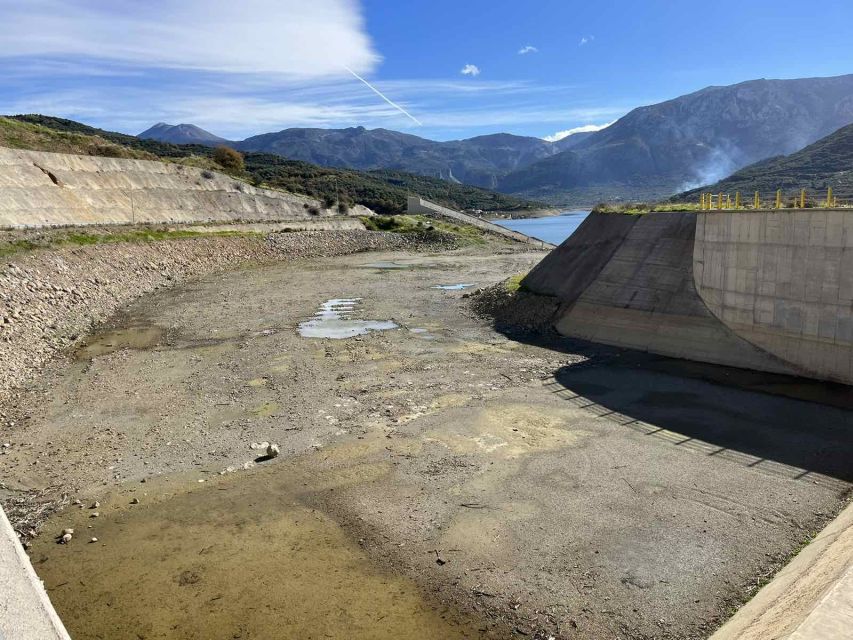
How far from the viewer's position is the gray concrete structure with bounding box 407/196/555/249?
100 meters

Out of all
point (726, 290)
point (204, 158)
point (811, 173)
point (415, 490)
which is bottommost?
point (415, 490)

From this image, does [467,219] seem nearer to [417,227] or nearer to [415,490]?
[417,227]

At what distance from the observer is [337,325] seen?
114ft

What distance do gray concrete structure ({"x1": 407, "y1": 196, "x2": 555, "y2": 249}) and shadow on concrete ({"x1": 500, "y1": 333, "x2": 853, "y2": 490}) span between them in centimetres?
7153

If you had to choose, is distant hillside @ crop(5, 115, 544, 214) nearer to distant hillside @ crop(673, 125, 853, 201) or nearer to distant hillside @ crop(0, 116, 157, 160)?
distant hillside @ crop(0, 116, 157, 160)

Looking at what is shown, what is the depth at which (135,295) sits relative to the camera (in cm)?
4438

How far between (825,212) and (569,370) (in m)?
11.1

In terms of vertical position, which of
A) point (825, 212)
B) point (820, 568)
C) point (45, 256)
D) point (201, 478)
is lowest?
point (201, 478)

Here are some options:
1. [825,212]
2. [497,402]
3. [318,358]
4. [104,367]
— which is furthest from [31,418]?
[825,212]

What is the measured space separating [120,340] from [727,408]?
91.6 ft

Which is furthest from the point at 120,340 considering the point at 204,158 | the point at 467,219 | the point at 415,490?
the point at 204,158

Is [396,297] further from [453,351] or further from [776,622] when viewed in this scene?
[776,622]

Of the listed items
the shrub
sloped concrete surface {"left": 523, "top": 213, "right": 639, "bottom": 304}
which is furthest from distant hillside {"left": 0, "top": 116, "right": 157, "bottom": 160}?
sloped concrete surface {"left": 523, "top": 213, "right": 639, "bottom": 304}

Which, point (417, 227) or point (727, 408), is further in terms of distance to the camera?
point (417, 227)
